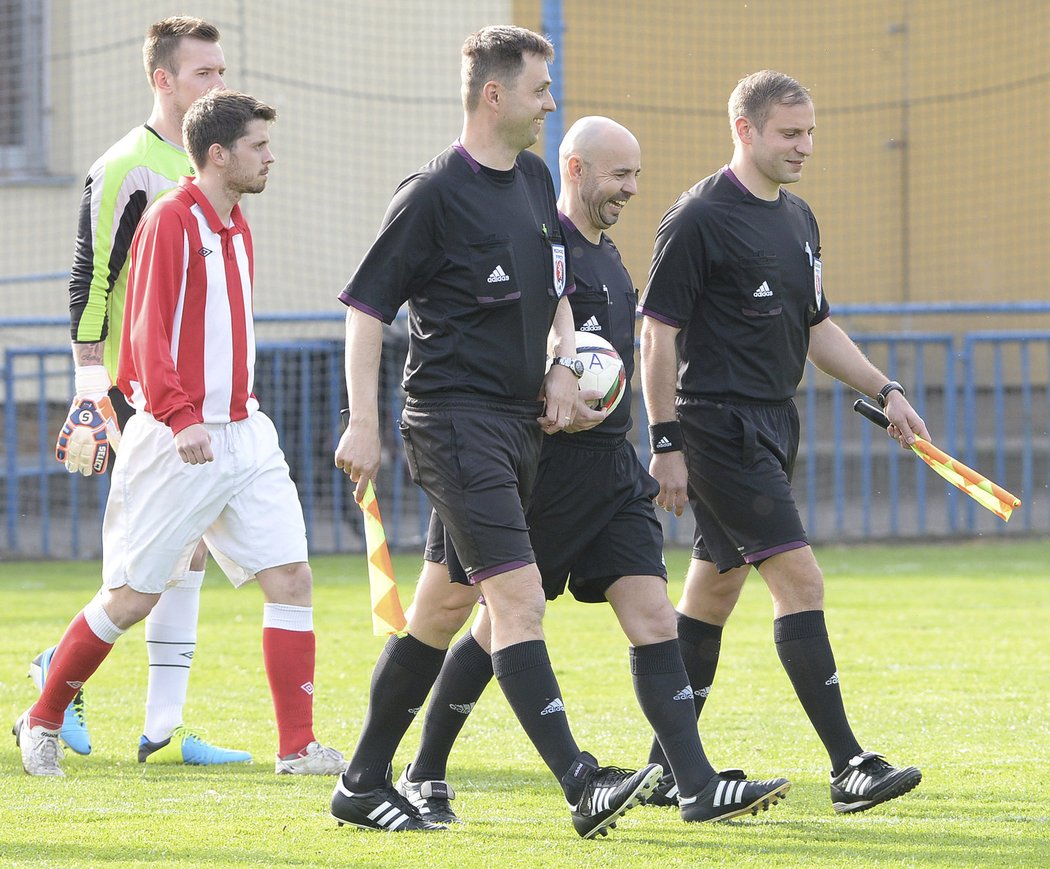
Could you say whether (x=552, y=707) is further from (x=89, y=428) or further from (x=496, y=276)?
(x=89, y=428)

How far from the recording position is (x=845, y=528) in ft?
40.4

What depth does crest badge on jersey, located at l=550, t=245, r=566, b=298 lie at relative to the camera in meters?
4.14

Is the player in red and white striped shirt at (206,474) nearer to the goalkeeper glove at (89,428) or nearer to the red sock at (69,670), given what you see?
the red sock at (69,670)

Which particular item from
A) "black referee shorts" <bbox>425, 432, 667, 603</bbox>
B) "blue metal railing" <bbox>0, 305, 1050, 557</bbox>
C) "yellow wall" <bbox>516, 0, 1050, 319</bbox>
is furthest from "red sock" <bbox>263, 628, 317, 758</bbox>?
"yellow wall" <bbox>516, 0, 1050, 319</bbox>

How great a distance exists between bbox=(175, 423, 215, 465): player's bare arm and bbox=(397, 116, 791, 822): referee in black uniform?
2.47 ft

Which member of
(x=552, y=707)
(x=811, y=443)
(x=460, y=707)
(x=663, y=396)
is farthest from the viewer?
(x=811, y=443)

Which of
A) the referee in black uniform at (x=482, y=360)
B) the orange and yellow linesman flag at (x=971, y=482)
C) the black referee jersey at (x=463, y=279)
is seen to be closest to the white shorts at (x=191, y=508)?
the referee in black uniform at (x=482, y=360)

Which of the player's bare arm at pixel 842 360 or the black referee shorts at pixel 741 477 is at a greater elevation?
the player's bare arm at pixel 842 360

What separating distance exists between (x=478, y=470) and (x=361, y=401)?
33 centimetres

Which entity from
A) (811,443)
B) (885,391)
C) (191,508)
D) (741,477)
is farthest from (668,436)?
(811,443)

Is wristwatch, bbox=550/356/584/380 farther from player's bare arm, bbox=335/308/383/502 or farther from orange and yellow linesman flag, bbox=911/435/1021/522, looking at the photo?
orange and yellow linesman flag, bbox=911/435/1021/522

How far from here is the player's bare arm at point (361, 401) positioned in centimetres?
396

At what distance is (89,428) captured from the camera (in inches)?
202

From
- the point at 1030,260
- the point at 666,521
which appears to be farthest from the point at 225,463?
the point at 1030,260
